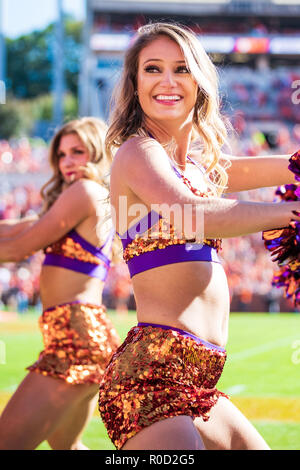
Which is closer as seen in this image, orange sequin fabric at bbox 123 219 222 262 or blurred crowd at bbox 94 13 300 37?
orange sequin fabric at bbox 123 219 222 262

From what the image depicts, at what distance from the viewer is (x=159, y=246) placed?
2.04 metres

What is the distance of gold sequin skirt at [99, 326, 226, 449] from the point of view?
1.90 meters

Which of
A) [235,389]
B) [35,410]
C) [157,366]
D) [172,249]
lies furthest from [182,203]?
[235,389]

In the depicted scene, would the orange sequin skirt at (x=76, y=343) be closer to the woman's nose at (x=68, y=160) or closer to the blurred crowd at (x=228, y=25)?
the woman's nose at (x=68, y=160)

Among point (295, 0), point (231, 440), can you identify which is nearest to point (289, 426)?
point (231, 440)

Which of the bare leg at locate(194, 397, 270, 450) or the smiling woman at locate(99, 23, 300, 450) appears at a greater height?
the smiling woman at locate(99, 23, 300, 450)

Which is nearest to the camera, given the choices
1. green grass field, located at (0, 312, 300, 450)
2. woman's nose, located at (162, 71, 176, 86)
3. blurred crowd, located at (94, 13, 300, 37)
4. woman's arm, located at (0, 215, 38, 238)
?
woman's nose, located at (162, 71, 176, 86)

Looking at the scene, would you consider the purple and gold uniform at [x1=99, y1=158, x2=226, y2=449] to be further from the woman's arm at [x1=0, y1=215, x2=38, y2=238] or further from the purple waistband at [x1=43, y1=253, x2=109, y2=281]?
the woman's arm at [x1=0, y1=215, x2=38, y2=238]

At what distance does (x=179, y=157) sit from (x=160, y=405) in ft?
2.51

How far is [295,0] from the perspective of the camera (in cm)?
4019

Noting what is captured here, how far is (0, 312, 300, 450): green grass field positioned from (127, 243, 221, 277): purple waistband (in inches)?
26.3

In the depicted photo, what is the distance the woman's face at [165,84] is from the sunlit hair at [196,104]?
0.03m

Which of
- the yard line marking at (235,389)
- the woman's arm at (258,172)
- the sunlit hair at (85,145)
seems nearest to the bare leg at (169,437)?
the woman's arm at (258,172)

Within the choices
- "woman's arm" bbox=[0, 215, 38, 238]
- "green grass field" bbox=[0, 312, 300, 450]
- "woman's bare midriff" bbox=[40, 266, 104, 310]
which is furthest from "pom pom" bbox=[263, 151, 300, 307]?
"woman's arm" bbox=[0, 215, 38, 238]
